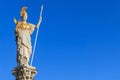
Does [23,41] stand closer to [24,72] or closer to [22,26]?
[22,26]

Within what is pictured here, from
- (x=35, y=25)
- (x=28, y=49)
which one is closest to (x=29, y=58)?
(x=28, y=49)

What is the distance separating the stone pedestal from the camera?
3506cm

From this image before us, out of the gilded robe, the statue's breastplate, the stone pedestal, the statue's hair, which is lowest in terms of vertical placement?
the stone pedestal

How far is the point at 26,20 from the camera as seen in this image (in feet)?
126

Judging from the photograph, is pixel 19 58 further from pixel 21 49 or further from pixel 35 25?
pixel 35 25

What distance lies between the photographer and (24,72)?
1382 inches

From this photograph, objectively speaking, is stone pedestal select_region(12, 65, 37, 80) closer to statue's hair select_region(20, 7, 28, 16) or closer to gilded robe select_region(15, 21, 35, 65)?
gilded robe select_region(15, 21, 35, 65)

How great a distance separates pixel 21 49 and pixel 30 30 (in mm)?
1924

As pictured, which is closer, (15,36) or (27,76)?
(27,76)

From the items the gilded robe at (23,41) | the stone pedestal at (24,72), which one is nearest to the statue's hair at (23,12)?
the gilded robe at (23,41)

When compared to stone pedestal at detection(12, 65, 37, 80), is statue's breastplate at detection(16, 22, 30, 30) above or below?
above

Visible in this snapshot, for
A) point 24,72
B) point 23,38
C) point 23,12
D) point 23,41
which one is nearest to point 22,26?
point 23,38

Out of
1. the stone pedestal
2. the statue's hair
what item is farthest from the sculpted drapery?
the stone pedestal

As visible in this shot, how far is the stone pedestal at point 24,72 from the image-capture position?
115ft
